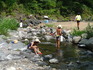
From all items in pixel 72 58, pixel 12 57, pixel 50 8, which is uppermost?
pixel 12 57

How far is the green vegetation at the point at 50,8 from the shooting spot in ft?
101

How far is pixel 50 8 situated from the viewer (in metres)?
33.5

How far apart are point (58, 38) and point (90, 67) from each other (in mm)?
3769

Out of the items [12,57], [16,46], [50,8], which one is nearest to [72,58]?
[12,57]

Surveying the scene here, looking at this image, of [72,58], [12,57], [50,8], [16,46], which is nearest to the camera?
[12,57]

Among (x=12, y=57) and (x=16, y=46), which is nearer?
(x=12, y=57)

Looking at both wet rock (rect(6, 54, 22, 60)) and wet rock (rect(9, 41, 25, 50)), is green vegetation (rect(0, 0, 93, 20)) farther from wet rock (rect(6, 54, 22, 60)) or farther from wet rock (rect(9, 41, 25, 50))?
wet rock (rect(6, 54, 22, 60))

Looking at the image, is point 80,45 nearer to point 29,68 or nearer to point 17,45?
point 17,45

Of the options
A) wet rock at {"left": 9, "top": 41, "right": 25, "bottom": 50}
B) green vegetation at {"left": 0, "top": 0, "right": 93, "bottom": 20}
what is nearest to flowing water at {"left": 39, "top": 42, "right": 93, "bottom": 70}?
wet rock at {"left": 9, "top": 41, "right": 25, "bottom": 50}

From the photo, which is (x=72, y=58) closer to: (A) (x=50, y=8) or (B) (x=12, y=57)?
(B) (x=12, y=57)

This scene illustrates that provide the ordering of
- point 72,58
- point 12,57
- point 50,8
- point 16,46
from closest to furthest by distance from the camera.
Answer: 1. point 12,57
2. point 72,58
3. point 16,46
4. point 50,8

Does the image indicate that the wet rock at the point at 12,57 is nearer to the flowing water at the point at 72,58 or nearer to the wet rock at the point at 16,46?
the flowing water at the point at 72,58

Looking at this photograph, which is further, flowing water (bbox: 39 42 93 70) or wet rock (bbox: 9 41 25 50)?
wet rock (bbox: 9 41 25 50)

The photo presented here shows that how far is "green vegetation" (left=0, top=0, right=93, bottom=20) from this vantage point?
3075cm
